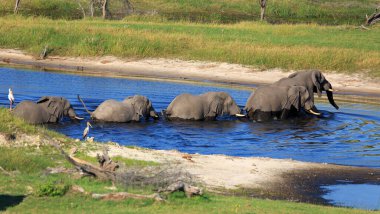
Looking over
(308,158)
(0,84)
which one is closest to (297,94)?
(308,158)

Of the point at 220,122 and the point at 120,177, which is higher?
the point at 120,177

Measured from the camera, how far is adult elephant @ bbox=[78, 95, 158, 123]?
20.8 m

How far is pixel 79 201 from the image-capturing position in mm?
10875

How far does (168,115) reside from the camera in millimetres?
22328

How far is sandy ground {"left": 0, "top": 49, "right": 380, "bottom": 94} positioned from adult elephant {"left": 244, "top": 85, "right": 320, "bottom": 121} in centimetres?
521

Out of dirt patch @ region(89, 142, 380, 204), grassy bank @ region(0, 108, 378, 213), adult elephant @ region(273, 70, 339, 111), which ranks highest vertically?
grassy bank @ region(0, 108, 378, 213)

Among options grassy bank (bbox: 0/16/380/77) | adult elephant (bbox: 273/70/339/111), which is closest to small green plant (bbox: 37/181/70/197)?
adult elephant (bbox: 273/70/339/111)

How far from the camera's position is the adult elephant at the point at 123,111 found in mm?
20844

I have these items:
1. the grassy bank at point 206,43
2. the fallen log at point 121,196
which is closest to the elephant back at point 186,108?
the grassy bank at point 206,43

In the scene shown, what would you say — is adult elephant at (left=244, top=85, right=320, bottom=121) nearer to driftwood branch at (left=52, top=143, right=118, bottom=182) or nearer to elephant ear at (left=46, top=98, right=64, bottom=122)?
elephant ear at (left=46, top=98, right=64, bottom=122)

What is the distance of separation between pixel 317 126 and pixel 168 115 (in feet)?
12.8

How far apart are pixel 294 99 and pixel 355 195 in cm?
1024

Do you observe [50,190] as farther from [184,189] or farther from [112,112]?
[112,112]

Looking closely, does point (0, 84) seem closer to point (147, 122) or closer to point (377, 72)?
point (147, 122)
